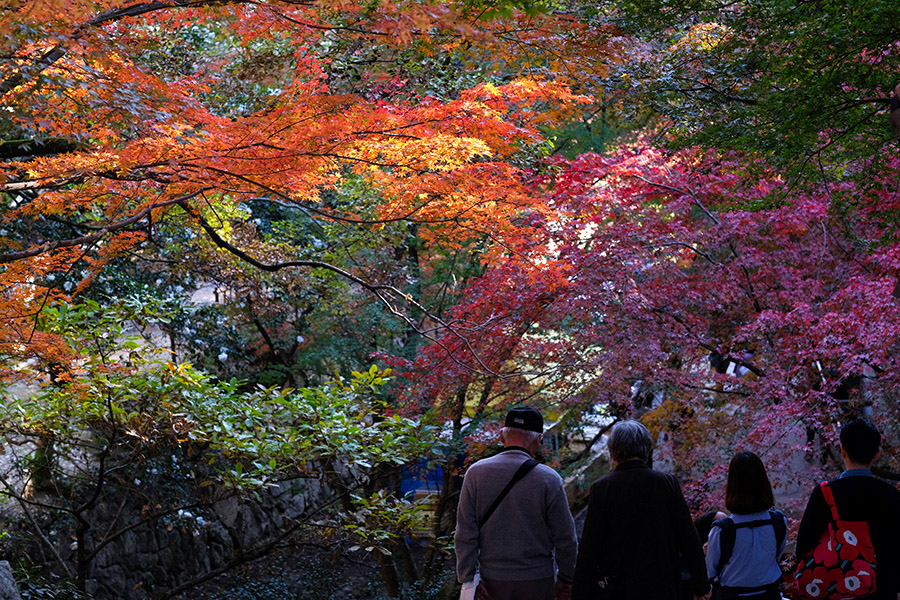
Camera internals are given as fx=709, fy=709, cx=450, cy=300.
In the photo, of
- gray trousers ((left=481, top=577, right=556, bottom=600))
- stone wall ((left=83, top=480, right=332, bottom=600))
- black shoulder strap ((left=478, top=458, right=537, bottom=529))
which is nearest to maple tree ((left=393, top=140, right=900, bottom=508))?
black shoulder strap ((left=478, top=458, right=537, bottom=529))

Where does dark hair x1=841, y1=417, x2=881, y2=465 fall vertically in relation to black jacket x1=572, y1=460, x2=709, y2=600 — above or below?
above

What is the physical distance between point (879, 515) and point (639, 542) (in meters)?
0.96

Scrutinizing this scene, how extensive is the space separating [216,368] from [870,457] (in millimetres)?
9886

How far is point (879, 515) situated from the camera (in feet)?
9.32

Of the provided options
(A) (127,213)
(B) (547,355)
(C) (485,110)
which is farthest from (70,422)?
(B) (547,355)

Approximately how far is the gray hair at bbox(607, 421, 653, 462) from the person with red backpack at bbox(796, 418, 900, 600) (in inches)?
30.2

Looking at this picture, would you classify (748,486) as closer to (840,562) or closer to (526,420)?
(840,562)

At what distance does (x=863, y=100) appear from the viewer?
5.19 m

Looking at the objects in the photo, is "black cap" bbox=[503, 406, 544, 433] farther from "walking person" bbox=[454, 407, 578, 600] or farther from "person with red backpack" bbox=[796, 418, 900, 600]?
"person with red backpack" bbox=[796, 418, 900, 600]

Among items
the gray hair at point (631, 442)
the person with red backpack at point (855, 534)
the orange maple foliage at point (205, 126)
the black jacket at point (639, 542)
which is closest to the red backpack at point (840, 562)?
the person with red backpack at point (855, 534)

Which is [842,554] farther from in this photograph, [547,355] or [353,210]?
[353,210]

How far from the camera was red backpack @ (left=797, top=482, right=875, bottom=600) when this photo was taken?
111 inches

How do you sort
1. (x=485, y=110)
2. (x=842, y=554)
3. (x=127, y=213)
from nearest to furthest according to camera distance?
(x=842, y=554) < (x=485, y=110) < (x=127, y=213)

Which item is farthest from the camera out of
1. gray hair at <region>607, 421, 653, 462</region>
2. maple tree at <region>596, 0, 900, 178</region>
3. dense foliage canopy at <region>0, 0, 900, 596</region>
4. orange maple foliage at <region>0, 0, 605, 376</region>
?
maple tree at <region>596, 0, 900, 178</region>
